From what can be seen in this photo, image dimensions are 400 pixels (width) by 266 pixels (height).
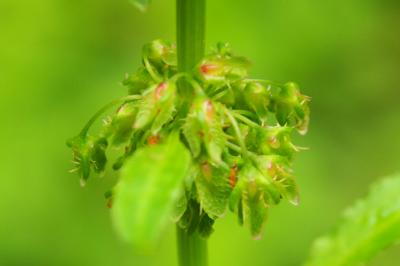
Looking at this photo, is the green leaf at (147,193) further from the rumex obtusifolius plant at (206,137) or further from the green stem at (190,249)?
the green stem at (190,249)

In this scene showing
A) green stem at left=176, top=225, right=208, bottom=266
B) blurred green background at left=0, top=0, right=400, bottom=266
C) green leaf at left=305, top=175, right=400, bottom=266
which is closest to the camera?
green stem at left=176, top=225, right=208, bottom=266

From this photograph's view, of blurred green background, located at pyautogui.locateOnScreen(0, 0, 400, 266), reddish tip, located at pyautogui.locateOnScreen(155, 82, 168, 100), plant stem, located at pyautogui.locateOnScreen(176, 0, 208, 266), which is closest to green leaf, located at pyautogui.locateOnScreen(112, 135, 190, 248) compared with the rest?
reddish tip, located at pyautogui.locateOnScreen(155, 82, 168, 100)

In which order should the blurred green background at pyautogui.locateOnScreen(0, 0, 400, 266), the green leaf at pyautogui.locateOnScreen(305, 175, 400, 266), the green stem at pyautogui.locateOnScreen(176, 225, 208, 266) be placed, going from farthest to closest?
the blurred green background at pyautogui.locateOnScreen(0, 0, 400, 266) < the green leaf at pyautogui.locateOnScreen(305, 175, 400, 266) < the green stem at pyautogui.locateOnScreen(176, 225, 208, 266)

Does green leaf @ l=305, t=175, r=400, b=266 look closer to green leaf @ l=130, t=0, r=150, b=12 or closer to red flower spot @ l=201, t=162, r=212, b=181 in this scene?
red flower spot @ l=201, t=162, r=212, b=181

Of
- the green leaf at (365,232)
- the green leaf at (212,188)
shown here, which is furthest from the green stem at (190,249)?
the green leaf at (365,232)

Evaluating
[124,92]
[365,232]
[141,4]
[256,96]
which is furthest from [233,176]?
[124,92]

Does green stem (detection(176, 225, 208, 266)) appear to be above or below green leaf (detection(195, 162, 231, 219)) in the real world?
below
